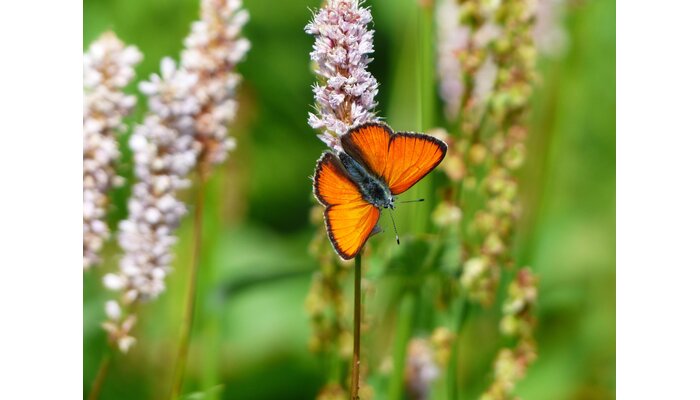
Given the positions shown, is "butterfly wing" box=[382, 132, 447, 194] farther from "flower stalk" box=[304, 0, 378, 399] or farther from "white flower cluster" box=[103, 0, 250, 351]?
"white flower cluster" box=[103, 0, 250, 351]

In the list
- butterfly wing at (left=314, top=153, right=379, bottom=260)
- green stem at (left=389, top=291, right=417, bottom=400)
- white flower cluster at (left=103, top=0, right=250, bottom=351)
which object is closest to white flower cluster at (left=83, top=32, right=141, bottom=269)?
white flower cluster at (left=103, top=0, right=250, bottom=351)

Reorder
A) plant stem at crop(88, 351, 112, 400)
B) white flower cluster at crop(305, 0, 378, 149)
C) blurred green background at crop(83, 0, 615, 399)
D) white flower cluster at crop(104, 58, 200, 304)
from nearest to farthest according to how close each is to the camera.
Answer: white flower cluster at crop(305, 0, 378, 149)
white flower cluster at crop(104, 58, 200, 304)
plant stem at crop(88, 351, 112, 400)
blurred green background at crop(83, 0, 615, 399)

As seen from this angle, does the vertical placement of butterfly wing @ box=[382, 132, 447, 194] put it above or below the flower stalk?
below

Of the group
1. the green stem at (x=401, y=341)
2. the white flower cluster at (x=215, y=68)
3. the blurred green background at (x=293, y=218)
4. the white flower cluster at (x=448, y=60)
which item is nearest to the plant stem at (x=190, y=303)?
the blurred green background at (x=293, y=218)

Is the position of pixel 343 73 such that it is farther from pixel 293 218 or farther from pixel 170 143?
pixel 293 218

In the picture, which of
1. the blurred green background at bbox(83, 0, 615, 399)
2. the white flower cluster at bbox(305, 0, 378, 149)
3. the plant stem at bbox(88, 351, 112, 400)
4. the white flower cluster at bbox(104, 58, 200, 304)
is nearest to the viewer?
the white flower cluster at bbox(305, 0, 378, 149)

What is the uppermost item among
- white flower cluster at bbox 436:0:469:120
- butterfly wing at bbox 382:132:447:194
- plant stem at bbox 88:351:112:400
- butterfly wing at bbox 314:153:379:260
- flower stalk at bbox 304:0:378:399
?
white flower cluster at bbox 436:0:469:120

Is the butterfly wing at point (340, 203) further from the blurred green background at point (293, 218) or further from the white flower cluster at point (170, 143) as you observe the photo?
the blurred green background at point (293, 218)
